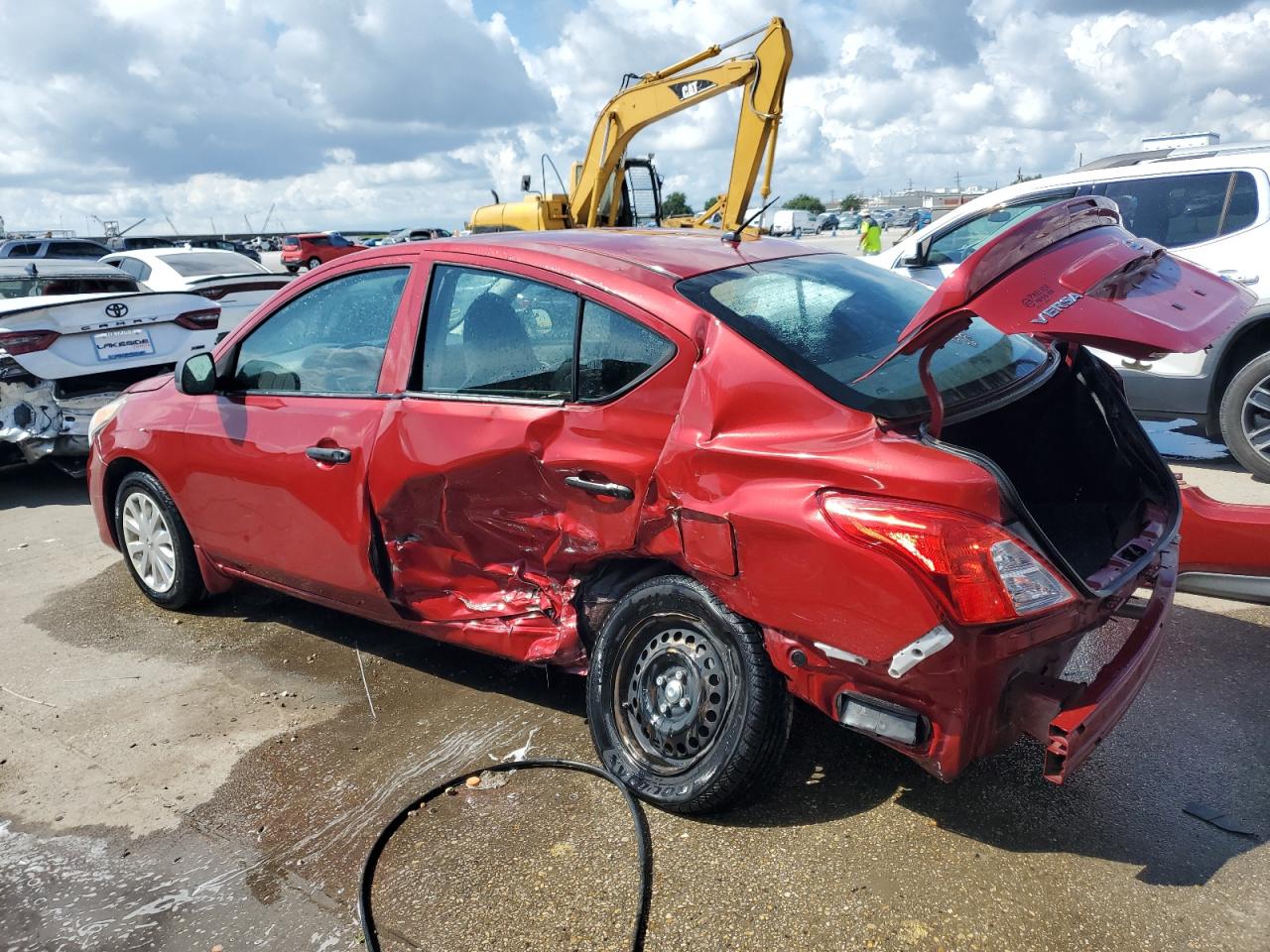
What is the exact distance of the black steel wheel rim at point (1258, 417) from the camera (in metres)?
6.13

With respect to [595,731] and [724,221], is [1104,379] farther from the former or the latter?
[724,221]

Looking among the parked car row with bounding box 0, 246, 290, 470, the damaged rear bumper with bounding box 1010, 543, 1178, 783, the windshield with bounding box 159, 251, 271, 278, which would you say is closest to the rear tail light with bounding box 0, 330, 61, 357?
the parked car row with bounding box 0, 246, 290, 470

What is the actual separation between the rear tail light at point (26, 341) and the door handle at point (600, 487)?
545 cm

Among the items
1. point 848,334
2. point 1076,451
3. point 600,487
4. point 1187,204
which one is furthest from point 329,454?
point 1187,204

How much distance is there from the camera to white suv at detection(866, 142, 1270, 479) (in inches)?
244

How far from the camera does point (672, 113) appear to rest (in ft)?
42.4

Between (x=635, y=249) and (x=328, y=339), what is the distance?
1.34m

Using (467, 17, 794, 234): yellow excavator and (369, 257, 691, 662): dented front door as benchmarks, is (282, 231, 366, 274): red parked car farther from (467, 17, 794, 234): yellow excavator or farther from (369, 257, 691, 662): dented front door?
(369, 257, 691, 662): dented front door

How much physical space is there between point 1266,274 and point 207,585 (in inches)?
249

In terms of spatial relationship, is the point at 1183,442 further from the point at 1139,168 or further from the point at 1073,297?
the point at 1073,297

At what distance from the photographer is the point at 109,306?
725 cm

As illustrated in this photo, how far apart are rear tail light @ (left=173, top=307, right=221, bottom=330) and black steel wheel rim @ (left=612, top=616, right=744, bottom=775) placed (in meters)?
5.97

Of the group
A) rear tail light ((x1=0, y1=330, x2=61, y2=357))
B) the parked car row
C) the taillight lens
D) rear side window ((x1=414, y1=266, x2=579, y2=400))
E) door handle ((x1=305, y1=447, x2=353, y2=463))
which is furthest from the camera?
the parked car row

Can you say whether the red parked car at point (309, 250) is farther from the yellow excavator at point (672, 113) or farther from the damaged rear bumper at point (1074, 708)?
the damaged rear bumper at point (1074, 708)
